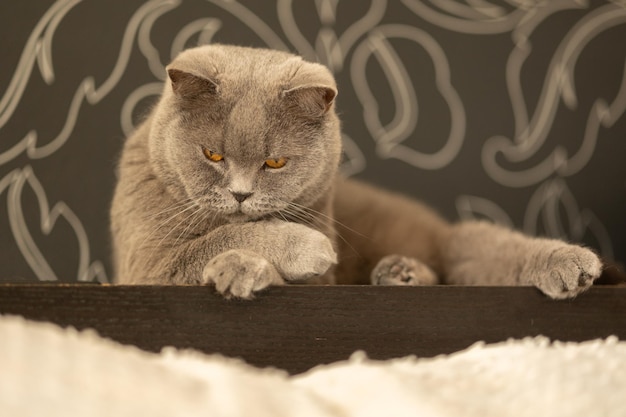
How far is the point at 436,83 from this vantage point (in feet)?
7.08

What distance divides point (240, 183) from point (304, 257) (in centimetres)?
19

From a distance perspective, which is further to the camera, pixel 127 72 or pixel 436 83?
pixel 436 83

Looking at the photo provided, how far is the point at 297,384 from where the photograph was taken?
793 millimetres

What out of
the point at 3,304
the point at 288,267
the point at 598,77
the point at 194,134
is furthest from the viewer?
the point at 598,77

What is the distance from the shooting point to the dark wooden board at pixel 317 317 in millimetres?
952

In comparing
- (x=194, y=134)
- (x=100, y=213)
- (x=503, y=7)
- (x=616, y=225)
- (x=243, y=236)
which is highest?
(x=503, y=7)

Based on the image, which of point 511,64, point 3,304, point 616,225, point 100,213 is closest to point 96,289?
point 3,304

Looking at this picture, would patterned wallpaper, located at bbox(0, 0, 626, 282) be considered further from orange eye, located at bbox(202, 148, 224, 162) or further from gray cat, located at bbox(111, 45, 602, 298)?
orange eye, located at bbox(202, 148, 224, 162)

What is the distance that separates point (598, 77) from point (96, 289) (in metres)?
1.95

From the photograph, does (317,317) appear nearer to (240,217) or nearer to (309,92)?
(240,217)

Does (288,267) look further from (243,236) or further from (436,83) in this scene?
(436,83)

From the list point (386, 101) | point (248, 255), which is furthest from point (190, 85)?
point (386, 101)

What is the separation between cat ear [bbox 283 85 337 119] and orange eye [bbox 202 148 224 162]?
0.55 feet

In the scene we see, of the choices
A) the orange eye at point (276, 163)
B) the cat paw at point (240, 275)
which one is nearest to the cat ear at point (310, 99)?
the orange eye at point (276, 163)
